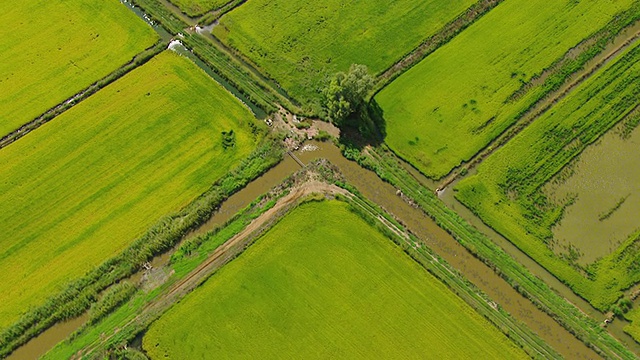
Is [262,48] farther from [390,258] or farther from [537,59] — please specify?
[537,59]

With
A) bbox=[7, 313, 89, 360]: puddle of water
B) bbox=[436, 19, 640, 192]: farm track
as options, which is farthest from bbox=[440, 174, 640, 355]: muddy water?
bbox=[7, 313, 89, 360]: puddle of water

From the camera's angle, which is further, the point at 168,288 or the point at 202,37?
the point at 202,37

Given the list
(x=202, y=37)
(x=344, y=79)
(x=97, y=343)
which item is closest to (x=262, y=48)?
(x=202, y=37)

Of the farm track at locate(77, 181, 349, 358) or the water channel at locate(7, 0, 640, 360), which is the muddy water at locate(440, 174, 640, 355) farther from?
the farm track at locate(77, 181, 349, 358)

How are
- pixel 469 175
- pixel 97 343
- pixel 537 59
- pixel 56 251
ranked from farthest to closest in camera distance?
pixel 537 59, pixel 469 175, pixel 56 251, pixel 97 343

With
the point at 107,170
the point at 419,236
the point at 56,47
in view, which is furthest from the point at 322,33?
the point at 56,47

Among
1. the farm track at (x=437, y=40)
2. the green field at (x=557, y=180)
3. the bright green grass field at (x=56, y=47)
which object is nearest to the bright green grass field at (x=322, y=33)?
the farm track at (x=437, y=40)

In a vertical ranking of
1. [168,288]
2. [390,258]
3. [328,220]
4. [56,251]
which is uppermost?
[56,251]
